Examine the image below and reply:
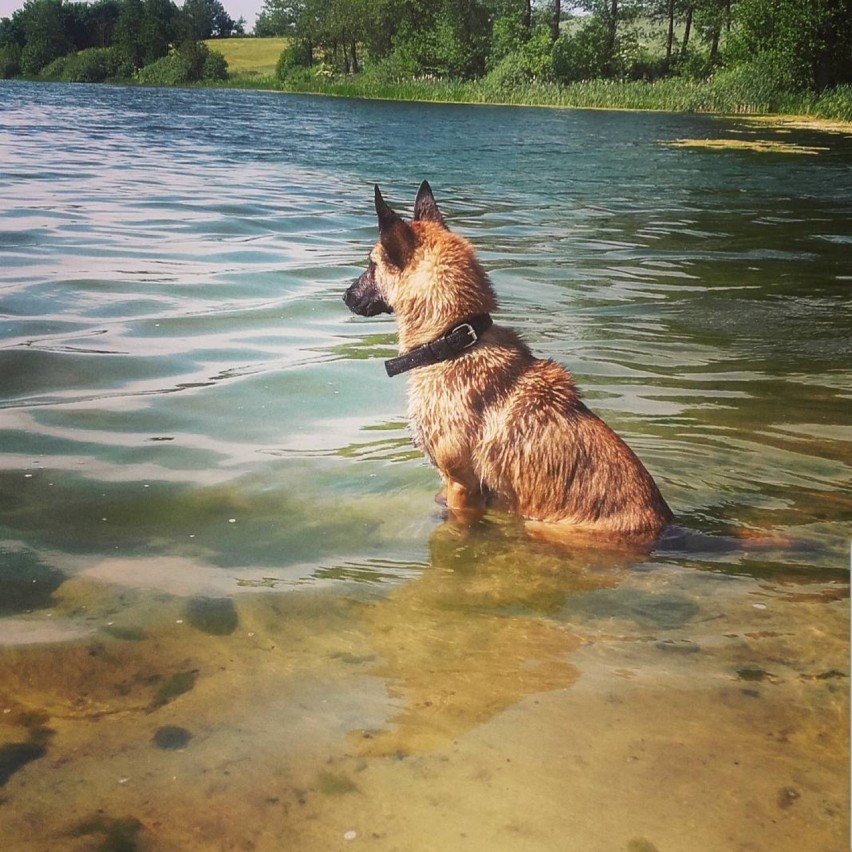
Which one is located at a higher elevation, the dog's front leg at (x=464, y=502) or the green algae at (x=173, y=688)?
the dog's front leg at (x=464, y=502)

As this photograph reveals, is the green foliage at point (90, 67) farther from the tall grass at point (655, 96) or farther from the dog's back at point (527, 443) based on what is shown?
the dog's back at point (527, 443)

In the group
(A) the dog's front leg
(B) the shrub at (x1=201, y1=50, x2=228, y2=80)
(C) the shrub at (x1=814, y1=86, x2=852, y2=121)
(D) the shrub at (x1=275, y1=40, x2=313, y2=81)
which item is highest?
(D) the shrub at (x1=275, y1=40, x2=313, y2=81)

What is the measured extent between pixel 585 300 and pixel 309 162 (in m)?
18.8

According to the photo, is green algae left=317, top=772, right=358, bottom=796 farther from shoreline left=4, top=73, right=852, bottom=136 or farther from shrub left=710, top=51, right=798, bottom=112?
shrub left=710, top=51, right=798, bottom=112

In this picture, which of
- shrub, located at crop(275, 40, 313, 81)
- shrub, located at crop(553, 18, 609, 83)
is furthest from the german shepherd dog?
shrub, located at crop(275, 40, 313, 81)

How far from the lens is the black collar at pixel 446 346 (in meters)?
5.11

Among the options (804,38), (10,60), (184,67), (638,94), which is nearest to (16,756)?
(638,94)

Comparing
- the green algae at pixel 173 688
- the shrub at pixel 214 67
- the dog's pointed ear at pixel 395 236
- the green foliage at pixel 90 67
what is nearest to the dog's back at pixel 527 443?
the dog's pointed ear at pixel 395 236

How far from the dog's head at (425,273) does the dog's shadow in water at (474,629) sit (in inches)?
50.5

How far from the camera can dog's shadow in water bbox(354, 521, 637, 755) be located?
3.34m

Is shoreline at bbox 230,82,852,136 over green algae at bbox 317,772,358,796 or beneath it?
over

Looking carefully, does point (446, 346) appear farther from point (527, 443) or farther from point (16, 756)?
point (16, 756)

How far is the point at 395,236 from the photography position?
5.27 meters

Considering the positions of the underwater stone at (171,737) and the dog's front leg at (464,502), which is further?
the dog's front leg at (464,502)
